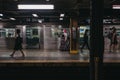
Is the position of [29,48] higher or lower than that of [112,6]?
lower

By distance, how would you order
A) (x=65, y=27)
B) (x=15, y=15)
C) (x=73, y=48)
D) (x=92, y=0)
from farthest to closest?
1. (x=65, y=27)
2. (x=15, y=15)
3. (x=73, y=48)
4. (x=92, y=0)

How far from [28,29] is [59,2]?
6.88 metres

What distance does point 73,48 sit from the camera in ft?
65.6

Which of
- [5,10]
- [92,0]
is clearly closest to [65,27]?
[5,10]

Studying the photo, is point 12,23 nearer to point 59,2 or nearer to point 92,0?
point 59,2

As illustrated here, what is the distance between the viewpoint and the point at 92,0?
8.99m

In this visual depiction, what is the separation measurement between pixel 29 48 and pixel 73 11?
24.0 feet

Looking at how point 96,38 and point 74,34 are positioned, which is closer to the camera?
point 96,38

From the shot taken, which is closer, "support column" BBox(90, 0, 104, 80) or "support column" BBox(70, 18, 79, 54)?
"support column" BBox(90, 0, 104, 80)

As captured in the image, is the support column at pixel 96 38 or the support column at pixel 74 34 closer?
the support column at pixel 96 38
